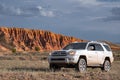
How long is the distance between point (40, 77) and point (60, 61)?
5.13 m

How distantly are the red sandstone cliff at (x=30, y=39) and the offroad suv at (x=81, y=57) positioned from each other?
130728mm

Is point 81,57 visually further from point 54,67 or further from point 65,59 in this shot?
point 54,67

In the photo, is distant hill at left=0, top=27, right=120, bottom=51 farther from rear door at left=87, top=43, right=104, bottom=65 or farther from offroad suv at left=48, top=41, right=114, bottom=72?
rear door at left=87, top=43, right=104, bottom=65

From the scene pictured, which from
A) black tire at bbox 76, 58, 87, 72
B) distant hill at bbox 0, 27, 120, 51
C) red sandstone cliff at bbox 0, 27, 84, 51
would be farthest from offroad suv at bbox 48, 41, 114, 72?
red sandstone cliff at bbox 0, 27, 84, 51

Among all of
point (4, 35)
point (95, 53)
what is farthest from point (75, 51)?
point (4, 35)

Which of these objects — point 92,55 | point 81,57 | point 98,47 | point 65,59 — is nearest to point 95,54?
point 92,55

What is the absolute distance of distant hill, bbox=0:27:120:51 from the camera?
160025 millimetres

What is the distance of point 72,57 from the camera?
2338 cm

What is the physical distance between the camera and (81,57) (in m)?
24.1

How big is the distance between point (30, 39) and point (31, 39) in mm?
718

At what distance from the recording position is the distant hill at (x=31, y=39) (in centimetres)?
16002

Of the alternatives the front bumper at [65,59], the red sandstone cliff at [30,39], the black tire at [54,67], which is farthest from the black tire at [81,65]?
the red sandstone cliff at [30,39]

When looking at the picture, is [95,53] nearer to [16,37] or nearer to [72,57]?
[72,57]

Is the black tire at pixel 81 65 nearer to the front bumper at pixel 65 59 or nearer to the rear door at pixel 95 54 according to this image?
the front bumper at pixel 65 59
